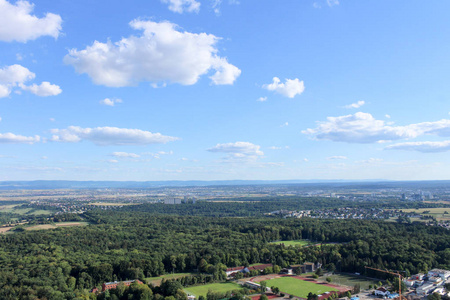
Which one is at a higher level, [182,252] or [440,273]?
[182,252]

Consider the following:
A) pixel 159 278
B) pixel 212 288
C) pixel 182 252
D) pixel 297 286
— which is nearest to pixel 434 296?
pixel 297 286

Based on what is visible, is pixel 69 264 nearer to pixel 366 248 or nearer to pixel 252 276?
pixel 252 276

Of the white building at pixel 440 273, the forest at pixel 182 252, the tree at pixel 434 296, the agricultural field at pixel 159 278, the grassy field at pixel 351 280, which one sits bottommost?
the grassy field at pixel 351 280

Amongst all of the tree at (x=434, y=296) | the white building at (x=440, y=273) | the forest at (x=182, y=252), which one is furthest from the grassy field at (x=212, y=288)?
the white building at (x=440, y=273)

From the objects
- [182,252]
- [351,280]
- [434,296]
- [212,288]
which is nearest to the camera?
[434,296]

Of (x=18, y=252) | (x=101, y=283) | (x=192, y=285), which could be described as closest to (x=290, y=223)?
(x=192, y=285)

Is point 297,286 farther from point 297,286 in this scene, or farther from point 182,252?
point 182,252

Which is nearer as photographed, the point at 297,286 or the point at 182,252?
the point at 297,286

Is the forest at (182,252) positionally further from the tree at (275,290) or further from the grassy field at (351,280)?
the tree at (275,290)
